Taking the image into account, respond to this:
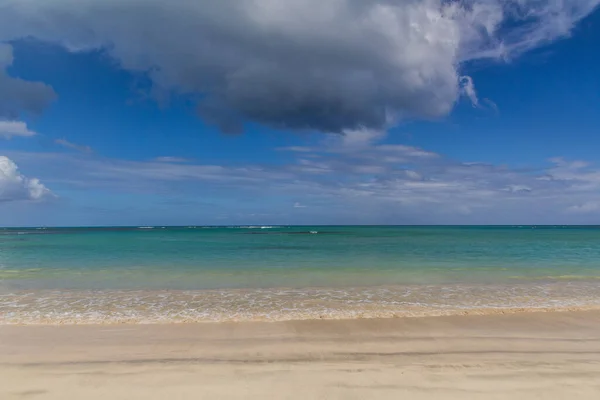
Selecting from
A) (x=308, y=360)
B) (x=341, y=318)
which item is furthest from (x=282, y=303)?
(x=308, y=360)

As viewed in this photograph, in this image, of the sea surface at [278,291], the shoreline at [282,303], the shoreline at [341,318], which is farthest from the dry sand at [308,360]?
the sea surface at [278,291]

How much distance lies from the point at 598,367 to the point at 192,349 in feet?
23.6

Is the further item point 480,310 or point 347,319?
point 480,310

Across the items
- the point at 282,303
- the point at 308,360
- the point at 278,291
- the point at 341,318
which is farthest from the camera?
the point at 278,291

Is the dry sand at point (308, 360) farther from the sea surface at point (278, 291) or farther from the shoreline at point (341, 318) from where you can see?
the sea surface at point (278, 291)

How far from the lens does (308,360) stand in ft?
19.5

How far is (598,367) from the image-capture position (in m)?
5.62

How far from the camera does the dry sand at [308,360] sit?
15.9 feet

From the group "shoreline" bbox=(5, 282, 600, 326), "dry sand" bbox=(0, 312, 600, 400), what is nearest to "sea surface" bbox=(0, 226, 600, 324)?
"shoreline" bbox=(5, 282, 600, 326)

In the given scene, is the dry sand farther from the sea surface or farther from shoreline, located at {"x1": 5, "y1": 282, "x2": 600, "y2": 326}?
the sea surface

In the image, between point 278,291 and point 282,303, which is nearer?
point 282,303

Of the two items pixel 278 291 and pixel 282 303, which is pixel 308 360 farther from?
pixel 278 291

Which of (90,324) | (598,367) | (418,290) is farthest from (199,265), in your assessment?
(598,367)

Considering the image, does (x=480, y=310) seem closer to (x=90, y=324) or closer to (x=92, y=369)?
(x=92, y=369)
